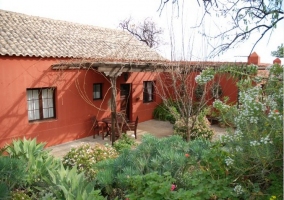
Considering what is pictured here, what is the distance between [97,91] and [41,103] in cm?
269

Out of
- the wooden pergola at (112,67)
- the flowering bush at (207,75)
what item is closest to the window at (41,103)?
the wooden pergola at (112,67)

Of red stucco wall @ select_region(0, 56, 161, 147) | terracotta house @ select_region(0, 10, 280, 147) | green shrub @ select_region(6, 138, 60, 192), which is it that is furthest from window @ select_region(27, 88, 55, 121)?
green shrub @ select_region(6, 138, 60, 192)

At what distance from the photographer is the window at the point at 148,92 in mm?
13859

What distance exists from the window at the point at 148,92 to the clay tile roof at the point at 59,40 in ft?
5.03

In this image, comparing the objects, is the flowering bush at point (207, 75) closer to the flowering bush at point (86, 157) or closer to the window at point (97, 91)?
the flowering bush at point (86, 157)

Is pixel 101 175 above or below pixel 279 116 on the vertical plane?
below

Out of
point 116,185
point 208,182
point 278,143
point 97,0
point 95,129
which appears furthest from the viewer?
point 95,129

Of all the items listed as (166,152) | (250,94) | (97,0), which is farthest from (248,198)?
(97,0)

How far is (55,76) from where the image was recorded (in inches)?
368

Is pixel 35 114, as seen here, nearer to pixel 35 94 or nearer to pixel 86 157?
pixel 35 94

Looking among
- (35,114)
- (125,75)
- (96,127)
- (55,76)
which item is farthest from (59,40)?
(96,127)

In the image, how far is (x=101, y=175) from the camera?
3.41 meters

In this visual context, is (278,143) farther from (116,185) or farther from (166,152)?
(116,185)

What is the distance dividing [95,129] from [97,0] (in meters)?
6.41
